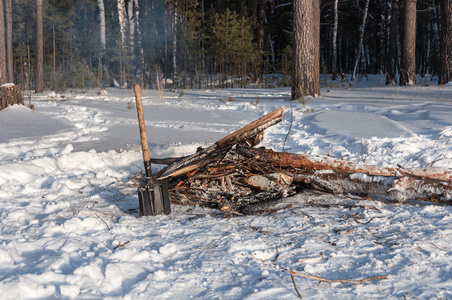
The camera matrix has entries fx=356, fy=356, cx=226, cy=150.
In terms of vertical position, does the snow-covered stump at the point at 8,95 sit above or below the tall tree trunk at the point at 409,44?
below

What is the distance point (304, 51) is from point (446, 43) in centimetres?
503

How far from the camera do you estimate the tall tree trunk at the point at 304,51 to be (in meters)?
8.23

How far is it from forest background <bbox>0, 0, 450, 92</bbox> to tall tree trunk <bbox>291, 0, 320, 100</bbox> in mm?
3199

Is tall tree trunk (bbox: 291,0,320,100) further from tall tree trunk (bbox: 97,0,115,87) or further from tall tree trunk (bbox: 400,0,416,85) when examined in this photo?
tall tree trunk (bbox: 97,0,115,87)

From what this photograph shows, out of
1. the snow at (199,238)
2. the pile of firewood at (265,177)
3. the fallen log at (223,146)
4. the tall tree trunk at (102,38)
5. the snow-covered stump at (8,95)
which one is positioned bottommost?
the snow at (199,238)

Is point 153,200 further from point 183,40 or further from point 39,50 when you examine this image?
point 183,40

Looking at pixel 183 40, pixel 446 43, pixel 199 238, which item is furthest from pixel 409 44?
pixel 183 40

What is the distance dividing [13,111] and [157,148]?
477 cm

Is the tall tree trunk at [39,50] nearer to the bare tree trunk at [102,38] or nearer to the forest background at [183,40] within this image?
the forest background at [183,40]

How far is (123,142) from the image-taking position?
4.72m

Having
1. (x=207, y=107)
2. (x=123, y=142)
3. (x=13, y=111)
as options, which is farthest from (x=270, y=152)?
(x=13, y=111)

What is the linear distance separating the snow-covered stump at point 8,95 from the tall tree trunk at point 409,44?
10702 mm

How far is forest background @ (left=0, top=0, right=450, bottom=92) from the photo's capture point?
55.9 feet

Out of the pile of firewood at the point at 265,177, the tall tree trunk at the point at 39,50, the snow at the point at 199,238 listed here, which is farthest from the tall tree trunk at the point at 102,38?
the pile of firewood at the point at 265,177
